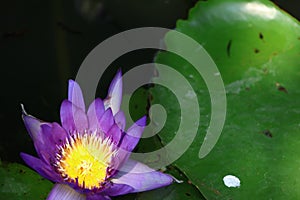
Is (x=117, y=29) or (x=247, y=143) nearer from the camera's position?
(x=247, y=143)

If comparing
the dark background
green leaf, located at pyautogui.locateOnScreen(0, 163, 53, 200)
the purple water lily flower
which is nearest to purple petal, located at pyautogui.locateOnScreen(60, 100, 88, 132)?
the purple water lily flower

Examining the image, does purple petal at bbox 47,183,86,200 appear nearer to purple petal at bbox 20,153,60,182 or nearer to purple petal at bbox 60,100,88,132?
purple petal at bbox 20,153,60,182

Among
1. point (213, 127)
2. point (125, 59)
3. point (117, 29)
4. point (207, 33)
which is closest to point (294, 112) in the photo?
point (213, 127)

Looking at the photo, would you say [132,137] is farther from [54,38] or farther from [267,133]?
[54,38]

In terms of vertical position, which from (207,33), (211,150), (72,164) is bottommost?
(211,150)

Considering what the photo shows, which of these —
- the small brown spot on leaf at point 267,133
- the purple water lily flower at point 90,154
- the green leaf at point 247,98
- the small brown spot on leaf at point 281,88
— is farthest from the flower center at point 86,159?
the small brown spot on leaf at point 281,88

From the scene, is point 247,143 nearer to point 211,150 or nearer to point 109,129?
point 211,150
